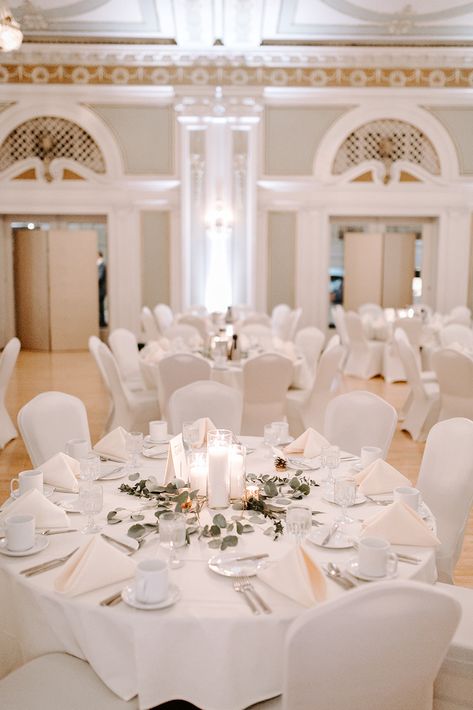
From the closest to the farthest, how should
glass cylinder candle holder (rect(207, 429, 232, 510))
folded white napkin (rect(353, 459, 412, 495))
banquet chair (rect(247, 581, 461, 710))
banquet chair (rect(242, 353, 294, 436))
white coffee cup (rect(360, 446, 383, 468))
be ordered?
1. banquet chair (rect(247, 581, 461, 710))
2. glass cylinder candle holder (rect(207, 429, 232, 510))
3. folded white napkin (rect(353, 459, 412, 495))
4. white coffee cup (rect(360, 446, 383, 468))
5. banquet chair (rect(242, 353, 294, 436))

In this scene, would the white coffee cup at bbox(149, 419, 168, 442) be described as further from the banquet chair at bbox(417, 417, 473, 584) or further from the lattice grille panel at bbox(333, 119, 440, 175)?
the lattice grille panel at bbox(333, 119, 440, 175)

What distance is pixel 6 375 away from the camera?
580 centimetres

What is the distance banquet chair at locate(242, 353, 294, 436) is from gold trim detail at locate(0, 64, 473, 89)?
7.32 m

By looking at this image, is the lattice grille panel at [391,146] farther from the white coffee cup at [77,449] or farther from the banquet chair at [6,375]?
the white coffee cup at [77,449]

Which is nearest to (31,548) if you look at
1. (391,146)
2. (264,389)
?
(264,389)

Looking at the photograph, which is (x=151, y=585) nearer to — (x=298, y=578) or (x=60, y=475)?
(x=298, y=578)

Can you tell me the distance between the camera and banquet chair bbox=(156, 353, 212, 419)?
4.91 metres


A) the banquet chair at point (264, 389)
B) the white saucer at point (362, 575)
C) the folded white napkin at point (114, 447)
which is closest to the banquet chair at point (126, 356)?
the banquet chair at point (264, 389)

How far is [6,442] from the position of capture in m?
5.91

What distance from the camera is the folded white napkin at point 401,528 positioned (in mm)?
2119

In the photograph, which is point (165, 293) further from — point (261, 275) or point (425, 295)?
point (425, 295)

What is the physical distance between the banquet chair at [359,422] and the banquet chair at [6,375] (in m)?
3.05

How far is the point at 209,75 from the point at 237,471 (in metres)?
9.73

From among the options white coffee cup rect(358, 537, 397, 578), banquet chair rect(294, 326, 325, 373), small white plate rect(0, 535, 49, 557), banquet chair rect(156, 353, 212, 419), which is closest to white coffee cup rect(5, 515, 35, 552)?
small white plate rect(0, 535, 49, 557)
